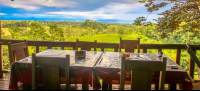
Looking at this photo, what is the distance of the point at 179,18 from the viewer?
341 cm

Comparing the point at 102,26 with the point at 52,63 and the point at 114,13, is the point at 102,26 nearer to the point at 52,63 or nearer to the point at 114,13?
the point at 114,13

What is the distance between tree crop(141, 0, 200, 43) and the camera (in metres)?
3.21

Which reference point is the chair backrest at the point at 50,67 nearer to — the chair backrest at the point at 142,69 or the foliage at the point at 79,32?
the chair backrest at the point at 142,69

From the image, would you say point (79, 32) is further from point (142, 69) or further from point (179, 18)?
point (142, 69)

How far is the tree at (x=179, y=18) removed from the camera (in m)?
3.21

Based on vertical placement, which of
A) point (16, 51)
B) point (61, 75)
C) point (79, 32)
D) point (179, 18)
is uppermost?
point (179, 18)

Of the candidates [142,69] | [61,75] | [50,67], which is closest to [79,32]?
[61,75]

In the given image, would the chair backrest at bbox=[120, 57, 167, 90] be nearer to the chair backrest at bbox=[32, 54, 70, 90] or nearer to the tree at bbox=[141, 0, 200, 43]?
the chair backrest at bbox=[32, 54, 70, 90]

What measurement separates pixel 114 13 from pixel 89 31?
1.28 meters

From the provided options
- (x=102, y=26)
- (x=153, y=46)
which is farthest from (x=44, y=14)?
(x=153, y=46)

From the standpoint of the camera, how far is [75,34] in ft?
19.9

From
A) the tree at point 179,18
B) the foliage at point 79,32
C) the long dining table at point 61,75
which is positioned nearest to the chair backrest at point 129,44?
the tree at point 179,18

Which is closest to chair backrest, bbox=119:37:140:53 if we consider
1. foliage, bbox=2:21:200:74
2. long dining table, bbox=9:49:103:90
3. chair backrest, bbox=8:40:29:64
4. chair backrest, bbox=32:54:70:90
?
long dining table, bbox=9:49:103:90

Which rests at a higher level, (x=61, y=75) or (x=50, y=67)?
(x=50, y=67)
